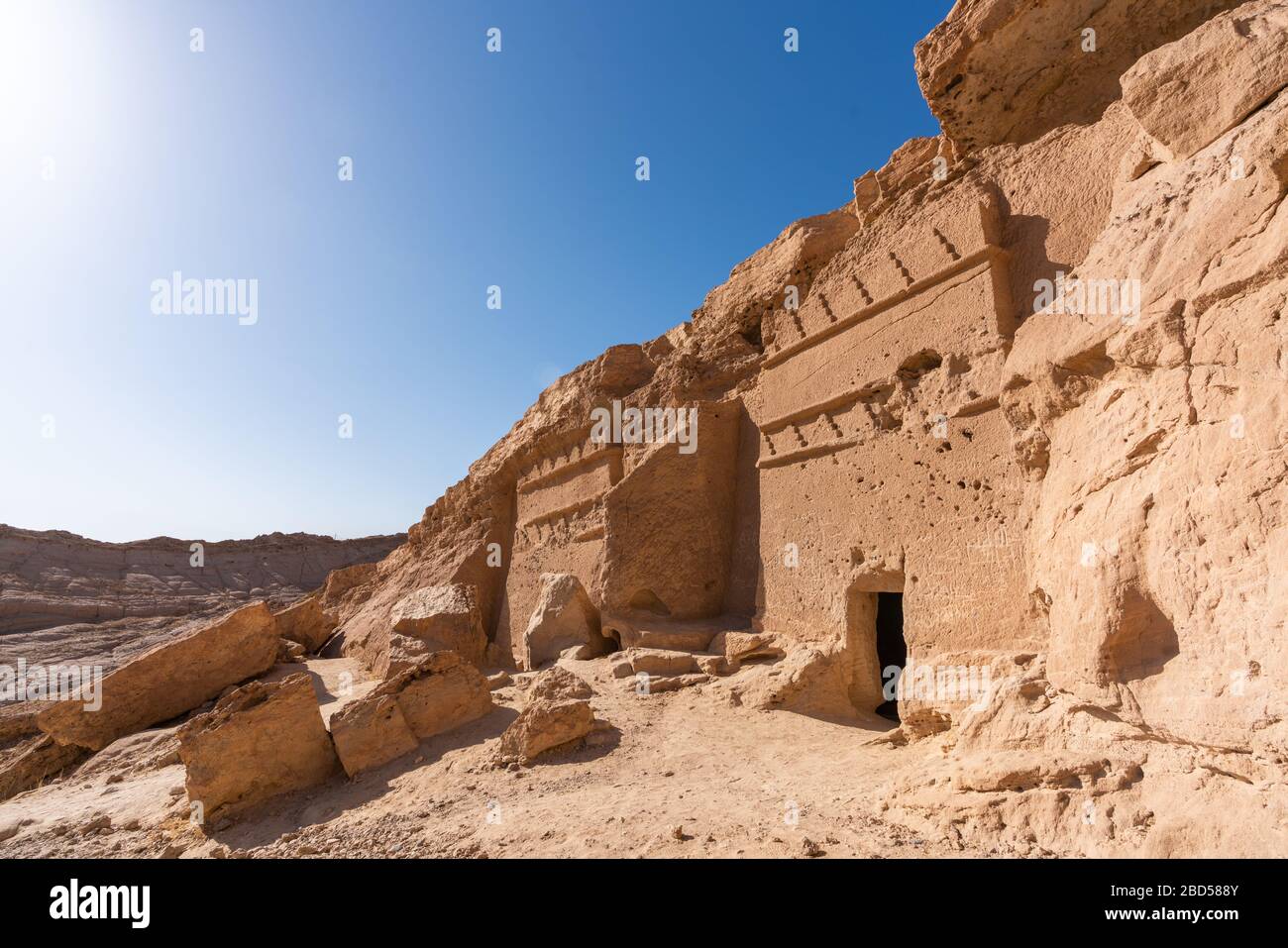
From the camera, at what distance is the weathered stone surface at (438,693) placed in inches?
323

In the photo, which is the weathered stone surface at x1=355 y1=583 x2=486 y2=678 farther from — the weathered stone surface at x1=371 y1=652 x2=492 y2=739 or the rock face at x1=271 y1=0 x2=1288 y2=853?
the weathered stone surface at x1=371 y1=652 x2=492 y2=739

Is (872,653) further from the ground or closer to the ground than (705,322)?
closer to the ground

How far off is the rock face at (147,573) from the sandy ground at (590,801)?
18.4m

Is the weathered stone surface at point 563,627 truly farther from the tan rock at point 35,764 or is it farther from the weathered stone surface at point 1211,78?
the weathered stone surface at point 1211,78

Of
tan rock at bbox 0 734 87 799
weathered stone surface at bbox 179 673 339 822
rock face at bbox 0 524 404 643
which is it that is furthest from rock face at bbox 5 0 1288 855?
rock face at bbox 0 524 404 643

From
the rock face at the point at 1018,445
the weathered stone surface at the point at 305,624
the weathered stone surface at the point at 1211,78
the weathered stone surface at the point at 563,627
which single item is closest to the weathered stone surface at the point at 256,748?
the rock face at the point at 1018,445

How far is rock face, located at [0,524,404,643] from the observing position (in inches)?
949

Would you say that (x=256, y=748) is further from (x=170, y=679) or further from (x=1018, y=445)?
(x=1018, y=445)

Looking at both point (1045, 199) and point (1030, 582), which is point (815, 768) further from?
point (1045, 199)

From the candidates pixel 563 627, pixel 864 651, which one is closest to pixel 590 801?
pixel 864 651

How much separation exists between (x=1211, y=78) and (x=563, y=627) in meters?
10.4

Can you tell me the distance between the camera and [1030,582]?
5.39m

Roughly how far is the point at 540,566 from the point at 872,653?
8.02m

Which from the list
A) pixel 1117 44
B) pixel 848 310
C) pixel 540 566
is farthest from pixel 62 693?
pixel 1117 44
